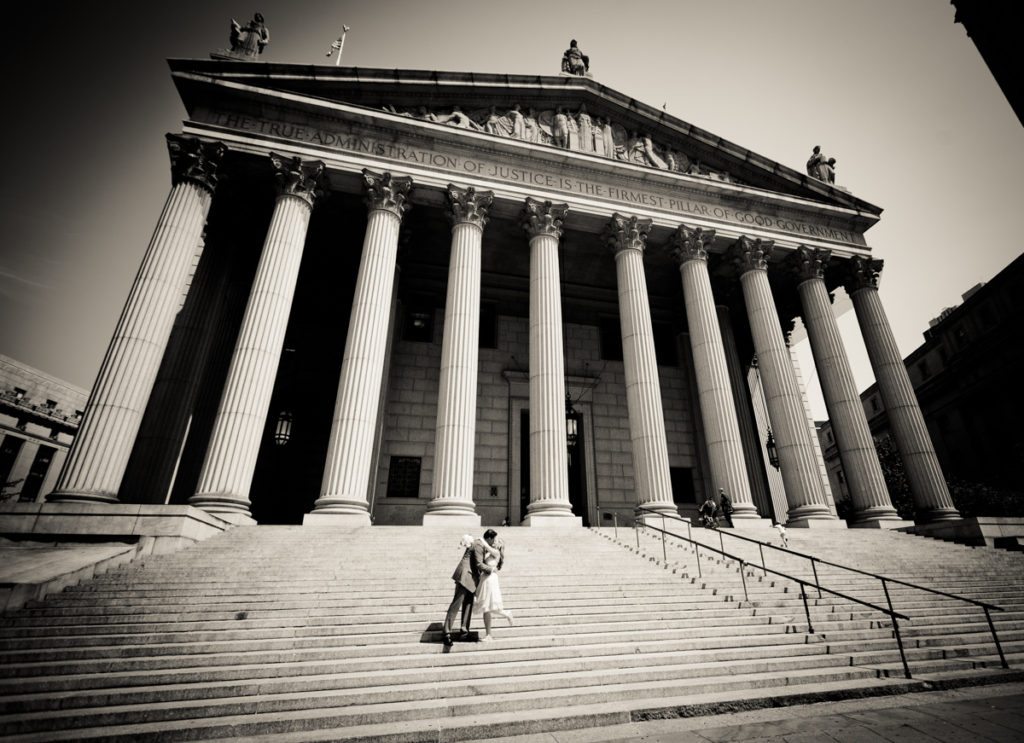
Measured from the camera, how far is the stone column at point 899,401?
55.9ft

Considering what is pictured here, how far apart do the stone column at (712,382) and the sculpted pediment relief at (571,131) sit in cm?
380

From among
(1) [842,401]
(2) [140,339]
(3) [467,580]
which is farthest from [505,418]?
(3) [467,580]

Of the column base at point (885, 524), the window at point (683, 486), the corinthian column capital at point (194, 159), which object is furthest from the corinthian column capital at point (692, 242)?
the corinthian column capital at point (194, 159)

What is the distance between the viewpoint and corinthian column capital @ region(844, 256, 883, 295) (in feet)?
68.1

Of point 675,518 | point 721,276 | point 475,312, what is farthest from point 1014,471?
point 475,312

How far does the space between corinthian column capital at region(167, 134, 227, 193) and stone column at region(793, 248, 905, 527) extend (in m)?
22.3

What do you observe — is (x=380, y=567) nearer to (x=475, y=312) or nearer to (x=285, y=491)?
(x=475, y=312)

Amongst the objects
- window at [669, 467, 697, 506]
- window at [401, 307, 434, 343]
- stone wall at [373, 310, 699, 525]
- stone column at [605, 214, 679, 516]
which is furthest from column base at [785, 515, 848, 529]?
window at [401, 307, 434, 343]

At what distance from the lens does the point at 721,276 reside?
2239 cm

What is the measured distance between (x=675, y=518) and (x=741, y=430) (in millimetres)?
9568

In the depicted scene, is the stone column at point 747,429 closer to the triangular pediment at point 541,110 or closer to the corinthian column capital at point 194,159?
the triangular pediment at point 541,110

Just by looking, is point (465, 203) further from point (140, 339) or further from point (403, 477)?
point (403, 477)

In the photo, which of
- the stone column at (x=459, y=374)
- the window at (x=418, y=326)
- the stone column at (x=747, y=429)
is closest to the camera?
the stone column at (x=459, y=374)

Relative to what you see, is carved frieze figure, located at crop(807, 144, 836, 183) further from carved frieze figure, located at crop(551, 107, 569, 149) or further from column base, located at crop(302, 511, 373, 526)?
column base, located at crop(302, 511, 373, 526)
